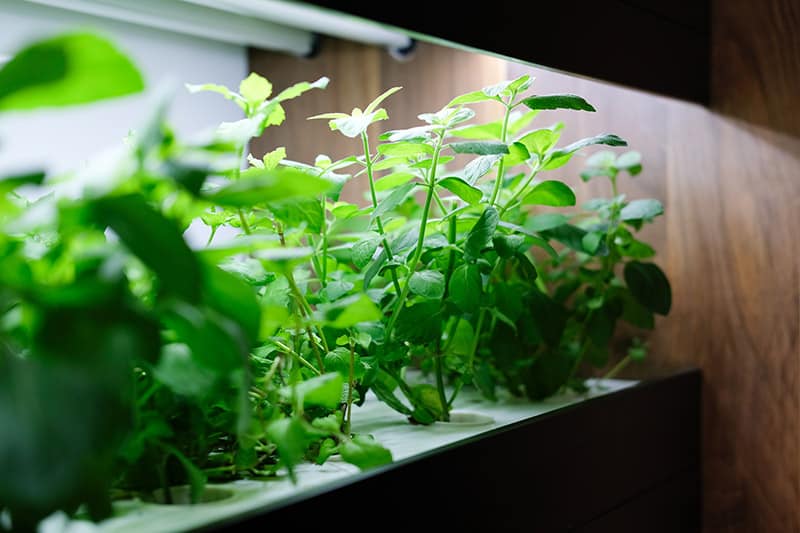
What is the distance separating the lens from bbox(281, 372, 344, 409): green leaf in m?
0.65

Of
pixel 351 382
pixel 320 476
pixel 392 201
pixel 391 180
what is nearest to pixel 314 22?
pixel 391 180

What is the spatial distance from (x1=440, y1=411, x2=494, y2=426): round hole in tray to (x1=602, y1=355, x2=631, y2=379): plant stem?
35cm

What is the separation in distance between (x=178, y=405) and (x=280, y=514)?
0.38ft

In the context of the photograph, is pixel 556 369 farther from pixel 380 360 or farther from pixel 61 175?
pixel 61 175

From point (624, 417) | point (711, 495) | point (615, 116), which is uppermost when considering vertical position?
point (615, 116)

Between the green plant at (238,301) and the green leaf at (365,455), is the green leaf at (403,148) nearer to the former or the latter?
the green plant at (238,301)

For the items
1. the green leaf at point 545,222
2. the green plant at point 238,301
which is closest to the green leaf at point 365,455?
the green plant at point 238,301

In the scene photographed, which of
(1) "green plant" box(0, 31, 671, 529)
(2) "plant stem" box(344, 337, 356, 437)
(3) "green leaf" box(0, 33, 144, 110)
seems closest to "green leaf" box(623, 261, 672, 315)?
(1) "green plant" box(0, 31, 671, 529)

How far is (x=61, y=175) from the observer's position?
643mm

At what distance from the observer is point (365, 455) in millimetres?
667

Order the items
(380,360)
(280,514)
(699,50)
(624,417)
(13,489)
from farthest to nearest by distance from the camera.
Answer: (699,50) → (624,417) → (380,360) → (280,514) → (13,489)

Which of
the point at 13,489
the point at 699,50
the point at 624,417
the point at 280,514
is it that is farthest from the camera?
the point at 699,50

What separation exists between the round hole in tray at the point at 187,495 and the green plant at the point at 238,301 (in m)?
0.01

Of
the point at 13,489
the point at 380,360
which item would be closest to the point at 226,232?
the point at 380,360
